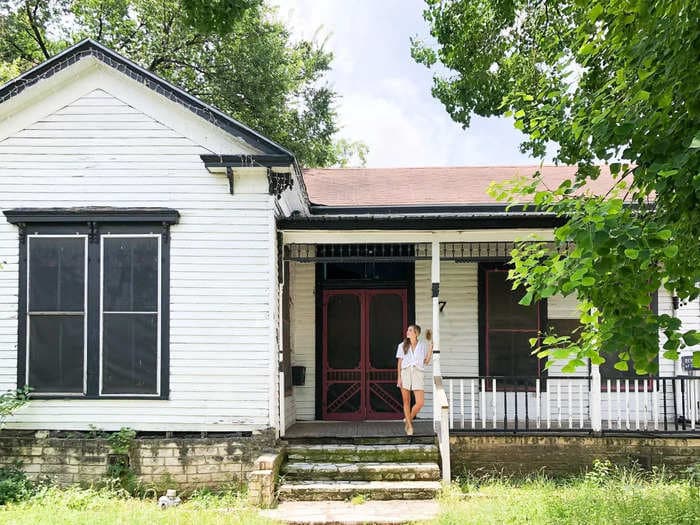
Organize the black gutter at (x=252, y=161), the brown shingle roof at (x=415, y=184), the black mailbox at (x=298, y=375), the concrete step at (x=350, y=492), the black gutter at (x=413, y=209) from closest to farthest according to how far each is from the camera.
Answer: the concrete step at (x=350, y=492) → the black gutter at (x=252, y=161) → the black gutter at (x=413, y=209) → the black mailbox at (x=298, y=375) → the brown shingle roof at (x=415, y=184)

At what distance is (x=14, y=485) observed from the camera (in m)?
8.32

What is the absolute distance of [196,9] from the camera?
948 centimetres

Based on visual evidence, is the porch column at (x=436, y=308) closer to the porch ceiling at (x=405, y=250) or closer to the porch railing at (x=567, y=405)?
the porch ceiling at (x=405, y=250)

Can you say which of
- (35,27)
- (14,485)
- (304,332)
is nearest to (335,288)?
(304,332)

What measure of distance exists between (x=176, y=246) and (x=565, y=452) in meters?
6.19

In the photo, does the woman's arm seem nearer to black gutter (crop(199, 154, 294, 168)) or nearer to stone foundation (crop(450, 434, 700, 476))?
stone foundation (crop(450, 434, 700, 476))

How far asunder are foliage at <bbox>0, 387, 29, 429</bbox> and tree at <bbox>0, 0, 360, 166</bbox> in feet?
42.4

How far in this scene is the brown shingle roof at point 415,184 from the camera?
12.2 meters

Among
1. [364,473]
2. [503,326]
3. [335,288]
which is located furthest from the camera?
[335,288]

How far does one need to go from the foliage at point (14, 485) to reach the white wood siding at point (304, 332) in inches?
169

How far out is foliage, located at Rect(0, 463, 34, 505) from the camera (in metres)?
8.16

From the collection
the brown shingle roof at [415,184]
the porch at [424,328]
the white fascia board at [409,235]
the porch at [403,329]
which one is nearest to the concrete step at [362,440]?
the porch at [424,328]

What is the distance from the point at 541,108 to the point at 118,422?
6.75 meters

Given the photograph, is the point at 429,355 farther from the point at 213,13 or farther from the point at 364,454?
the point at 213,13
